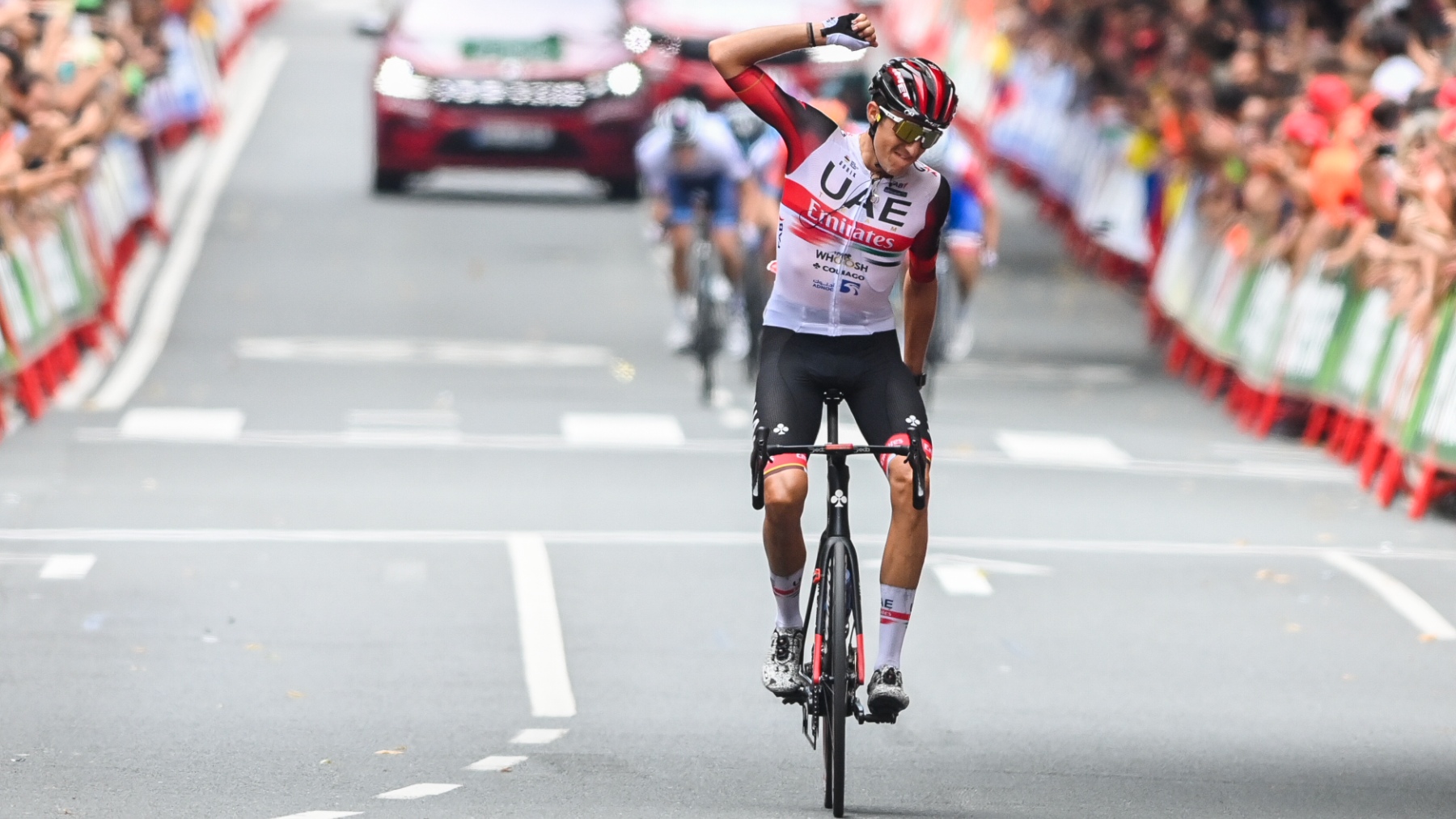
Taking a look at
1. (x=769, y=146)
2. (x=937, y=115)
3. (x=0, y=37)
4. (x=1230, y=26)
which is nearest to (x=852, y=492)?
(x=769, y=146)

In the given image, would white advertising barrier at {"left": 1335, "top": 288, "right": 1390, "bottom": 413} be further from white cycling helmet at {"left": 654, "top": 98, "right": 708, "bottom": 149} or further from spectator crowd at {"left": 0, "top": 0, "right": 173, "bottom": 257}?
spectator crowd at {"left": 0, "top": 0, "right": 173, "bottom": 257}

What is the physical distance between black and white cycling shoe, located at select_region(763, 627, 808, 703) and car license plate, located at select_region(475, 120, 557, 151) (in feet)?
68.1

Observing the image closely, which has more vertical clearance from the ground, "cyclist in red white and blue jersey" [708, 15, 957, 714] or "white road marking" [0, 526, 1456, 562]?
"cyclist in red white and blue jersey" [708, 15, 957, 714]

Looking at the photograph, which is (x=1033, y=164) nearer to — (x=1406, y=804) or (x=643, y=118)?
(x=643, y=118)

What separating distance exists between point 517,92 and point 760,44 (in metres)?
20.9

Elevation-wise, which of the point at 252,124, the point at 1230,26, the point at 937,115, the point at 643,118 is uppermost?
the point at 937,115

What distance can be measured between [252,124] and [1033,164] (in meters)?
9.51

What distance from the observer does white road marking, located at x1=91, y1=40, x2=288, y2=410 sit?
783 inches

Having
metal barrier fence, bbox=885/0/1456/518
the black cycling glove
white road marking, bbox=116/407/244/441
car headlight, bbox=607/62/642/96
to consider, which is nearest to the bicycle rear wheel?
the black cycling glove

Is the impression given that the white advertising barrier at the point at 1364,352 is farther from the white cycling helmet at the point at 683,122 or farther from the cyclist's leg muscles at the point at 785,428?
the cyclist's leg muscles at the point at 785,428

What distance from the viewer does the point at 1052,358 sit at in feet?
75.8

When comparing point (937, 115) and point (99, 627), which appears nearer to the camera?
point (937, 115)

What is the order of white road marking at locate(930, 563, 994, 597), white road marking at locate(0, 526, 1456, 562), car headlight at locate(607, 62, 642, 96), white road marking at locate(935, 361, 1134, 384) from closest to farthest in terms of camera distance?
white road marking at locate(930, 563, 994, 597) < white road marking at locate(0, 526, 1456, 562) < white road marking at locate(935, 361, 1134, 384) < car headlight at locate(607, 62, 642, 96)

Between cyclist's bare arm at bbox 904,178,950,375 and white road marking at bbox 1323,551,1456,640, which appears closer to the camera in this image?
cyclist's bare arm at bbox 904,178,950,375
